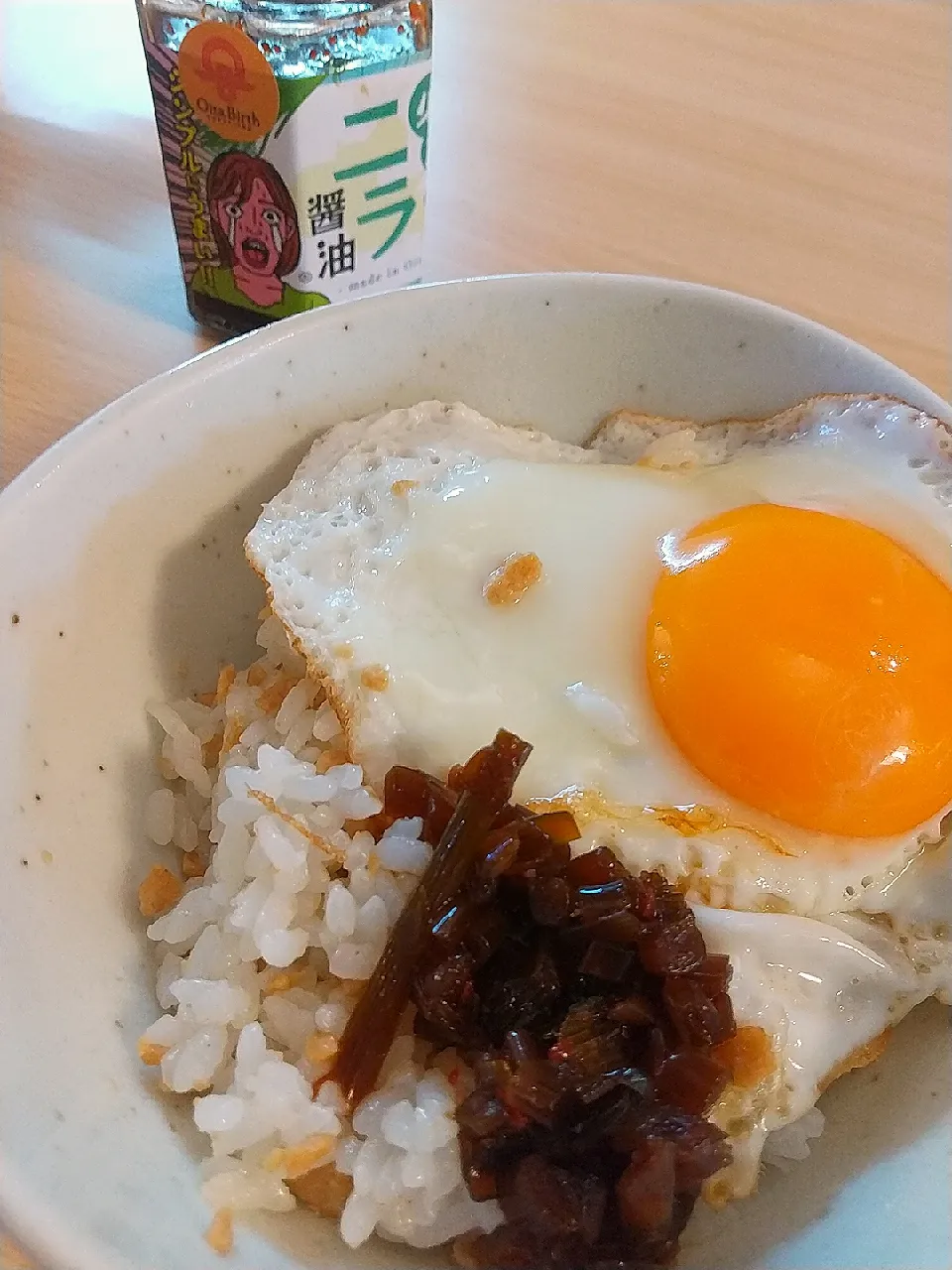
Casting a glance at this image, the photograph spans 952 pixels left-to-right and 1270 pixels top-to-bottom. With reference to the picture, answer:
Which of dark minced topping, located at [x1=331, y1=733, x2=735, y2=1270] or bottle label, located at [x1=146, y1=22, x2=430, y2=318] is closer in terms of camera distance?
dark minced topping, located at [x1=331, y1=733, x2=735, y2=1270]

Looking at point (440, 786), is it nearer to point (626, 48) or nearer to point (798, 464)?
point (798, 464)

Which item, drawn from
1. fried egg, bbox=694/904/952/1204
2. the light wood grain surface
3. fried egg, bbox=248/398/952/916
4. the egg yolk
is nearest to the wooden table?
the light wood grain surface

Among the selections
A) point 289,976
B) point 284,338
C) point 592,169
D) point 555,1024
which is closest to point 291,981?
point 289,976

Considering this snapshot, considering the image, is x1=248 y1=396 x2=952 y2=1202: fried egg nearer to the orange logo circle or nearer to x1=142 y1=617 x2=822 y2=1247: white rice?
x1=142 y1=617 x2=822 y2=1247: white rice

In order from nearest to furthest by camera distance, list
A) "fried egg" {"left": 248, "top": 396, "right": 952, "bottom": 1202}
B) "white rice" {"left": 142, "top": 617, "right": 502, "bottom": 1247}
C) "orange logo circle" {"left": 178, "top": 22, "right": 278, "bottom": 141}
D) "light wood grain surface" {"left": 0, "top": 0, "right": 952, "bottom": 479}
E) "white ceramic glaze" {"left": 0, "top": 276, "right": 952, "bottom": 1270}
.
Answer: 1. "white ceramic glaze" {"left": 0, "top": 276, "right": 952, "bottom": 1270}
2. "white rice" {"left": 142, "top": 617, "right": 502, "bottom": 1247}
3. "fried egg" {"left": 248, "top": 396, "right": 952, "bottom": 1202}
4. "orange logo circle" {"left": 178, "top": 22, "right": 278, "bottom": 141}
5. "light wood grain surface" {"left": 0, "top": 0, "right": 952, "bottom": 479}

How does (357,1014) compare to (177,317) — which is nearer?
(357,1014)

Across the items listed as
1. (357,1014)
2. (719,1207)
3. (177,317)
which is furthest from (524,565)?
(177,317)

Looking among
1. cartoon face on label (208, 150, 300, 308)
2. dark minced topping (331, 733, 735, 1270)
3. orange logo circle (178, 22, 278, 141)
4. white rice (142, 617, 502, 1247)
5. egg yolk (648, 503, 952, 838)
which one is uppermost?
orange logo circle (178, 22, 278, 141)
